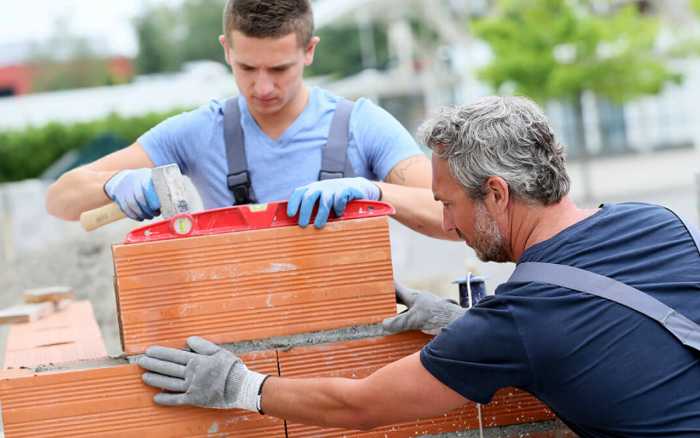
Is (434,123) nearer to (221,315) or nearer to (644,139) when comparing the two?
(221,315)

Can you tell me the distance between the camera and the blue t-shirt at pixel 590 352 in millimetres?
2605

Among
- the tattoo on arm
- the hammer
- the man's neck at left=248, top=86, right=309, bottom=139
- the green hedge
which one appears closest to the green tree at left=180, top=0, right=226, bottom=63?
the green hedge

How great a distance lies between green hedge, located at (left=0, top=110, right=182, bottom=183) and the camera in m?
24.6

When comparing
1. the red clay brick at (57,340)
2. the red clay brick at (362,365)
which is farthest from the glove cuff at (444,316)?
the red clay brick at (57,340)

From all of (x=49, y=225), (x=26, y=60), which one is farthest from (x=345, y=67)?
(x=49, y=225)

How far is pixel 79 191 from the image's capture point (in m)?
3.65

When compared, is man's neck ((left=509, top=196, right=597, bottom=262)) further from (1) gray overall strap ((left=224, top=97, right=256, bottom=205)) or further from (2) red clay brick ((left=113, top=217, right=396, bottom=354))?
(1) gray overall strap ((left=224, top=97, right=256, bottom=205))

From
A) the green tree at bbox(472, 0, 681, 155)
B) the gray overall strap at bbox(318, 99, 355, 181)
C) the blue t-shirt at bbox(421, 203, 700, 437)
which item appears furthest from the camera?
the green tree at bbox(472, 0, 681, 155)

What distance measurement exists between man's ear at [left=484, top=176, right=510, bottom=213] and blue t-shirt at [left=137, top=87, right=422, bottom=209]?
0.87 m

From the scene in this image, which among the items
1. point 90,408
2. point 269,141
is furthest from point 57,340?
point 269,141

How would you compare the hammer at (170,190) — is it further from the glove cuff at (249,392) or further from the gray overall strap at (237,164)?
the glove cuff at (249,392)

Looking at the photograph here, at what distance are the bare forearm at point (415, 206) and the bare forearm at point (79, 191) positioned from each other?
103cm

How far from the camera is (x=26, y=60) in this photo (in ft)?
176

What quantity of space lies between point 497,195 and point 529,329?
1.40ft
